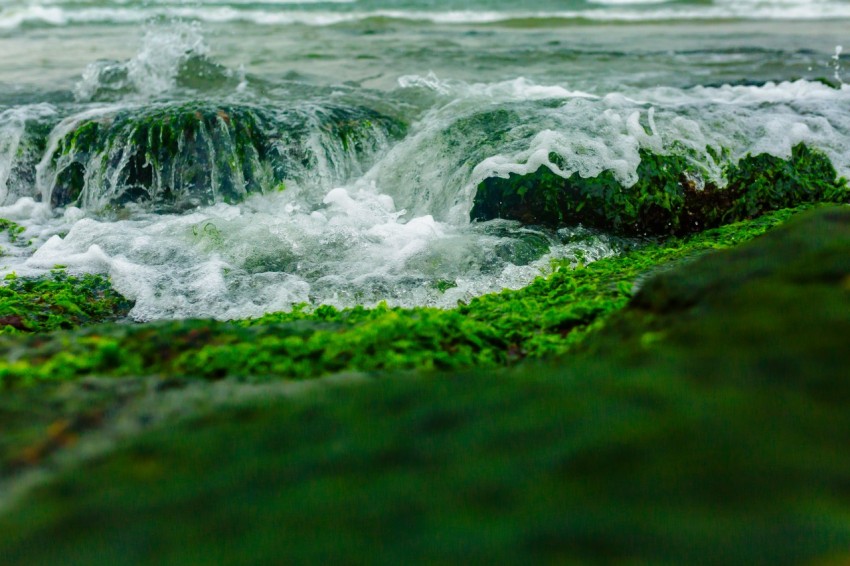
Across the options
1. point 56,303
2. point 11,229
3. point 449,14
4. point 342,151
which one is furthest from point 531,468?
point 449,14

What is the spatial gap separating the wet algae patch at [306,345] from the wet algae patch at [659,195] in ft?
9.20

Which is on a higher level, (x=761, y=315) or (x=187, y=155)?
(x=761, y=315)

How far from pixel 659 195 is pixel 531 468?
5260 mm

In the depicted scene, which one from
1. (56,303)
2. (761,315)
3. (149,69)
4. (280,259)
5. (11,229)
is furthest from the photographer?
(149,69)

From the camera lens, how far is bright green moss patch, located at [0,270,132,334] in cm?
414

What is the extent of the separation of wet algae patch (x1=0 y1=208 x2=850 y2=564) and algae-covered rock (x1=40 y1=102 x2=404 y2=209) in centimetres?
606

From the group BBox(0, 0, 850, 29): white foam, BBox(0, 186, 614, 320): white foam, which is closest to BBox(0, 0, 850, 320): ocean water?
BBox(0, 186, 614, 320): white foam

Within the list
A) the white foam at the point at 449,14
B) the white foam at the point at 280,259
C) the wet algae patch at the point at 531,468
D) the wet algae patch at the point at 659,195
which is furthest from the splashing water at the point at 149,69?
the wet algae patch at the point at 531,468

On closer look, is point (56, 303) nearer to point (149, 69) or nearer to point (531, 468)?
point (531, 468)

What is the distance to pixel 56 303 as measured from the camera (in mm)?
4523

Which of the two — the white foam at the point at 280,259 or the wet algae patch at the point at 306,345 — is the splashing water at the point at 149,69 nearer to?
the white foam at the point at 280,259

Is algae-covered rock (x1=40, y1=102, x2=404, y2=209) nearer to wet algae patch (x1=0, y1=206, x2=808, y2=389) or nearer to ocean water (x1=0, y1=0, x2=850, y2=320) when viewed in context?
ocean water (x1=0, y1=0, x2=850, y2=320)

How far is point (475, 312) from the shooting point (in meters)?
3.39

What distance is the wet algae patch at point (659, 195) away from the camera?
593 centimetres
